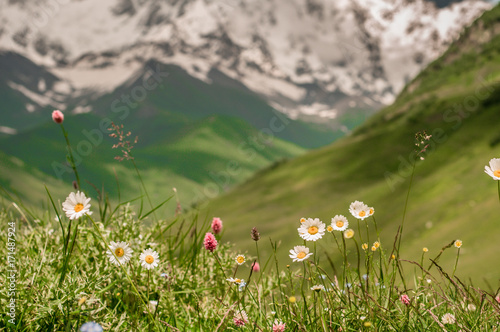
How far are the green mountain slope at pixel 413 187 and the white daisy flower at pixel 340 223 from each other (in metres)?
7.36

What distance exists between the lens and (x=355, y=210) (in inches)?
110

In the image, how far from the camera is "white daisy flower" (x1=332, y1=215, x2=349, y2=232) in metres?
2.64

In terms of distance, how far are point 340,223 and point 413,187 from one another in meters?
81.5

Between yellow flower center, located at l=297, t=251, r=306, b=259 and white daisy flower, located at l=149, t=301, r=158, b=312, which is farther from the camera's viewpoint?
white daisy flower, located at l=149, t=301, r=158, b=312

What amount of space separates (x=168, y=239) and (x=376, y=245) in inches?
87.4

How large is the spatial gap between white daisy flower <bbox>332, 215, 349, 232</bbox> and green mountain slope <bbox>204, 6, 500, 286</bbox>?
7360 mm

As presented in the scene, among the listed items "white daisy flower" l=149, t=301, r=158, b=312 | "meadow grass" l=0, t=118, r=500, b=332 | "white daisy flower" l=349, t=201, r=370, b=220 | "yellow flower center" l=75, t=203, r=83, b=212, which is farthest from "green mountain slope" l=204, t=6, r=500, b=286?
"yellow flower center" l=75, t=203, r=83, b=212

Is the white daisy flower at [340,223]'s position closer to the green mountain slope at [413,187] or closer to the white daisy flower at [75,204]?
the white daisy flower at [75,204]

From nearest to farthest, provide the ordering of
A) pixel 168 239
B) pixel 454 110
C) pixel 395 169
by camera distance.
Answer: pixel 168 239, pixel 395 169, pixel 454 110

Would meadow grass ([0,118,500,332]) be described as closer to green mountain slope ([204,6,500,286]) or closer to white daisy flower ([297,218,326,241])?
white daisy flower ([297,218,326,241])

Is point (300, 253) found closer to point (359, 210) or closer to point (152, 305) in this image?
point (359, 210)

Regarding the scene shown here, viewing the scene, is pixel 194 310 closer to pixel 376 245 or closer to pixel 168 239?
pixel 168 239

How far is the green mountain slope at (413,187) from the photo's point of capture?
41875 millimetres

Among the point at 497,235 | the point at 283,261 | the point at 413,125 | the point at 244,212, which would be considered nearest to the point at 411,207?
the point at 283,261
